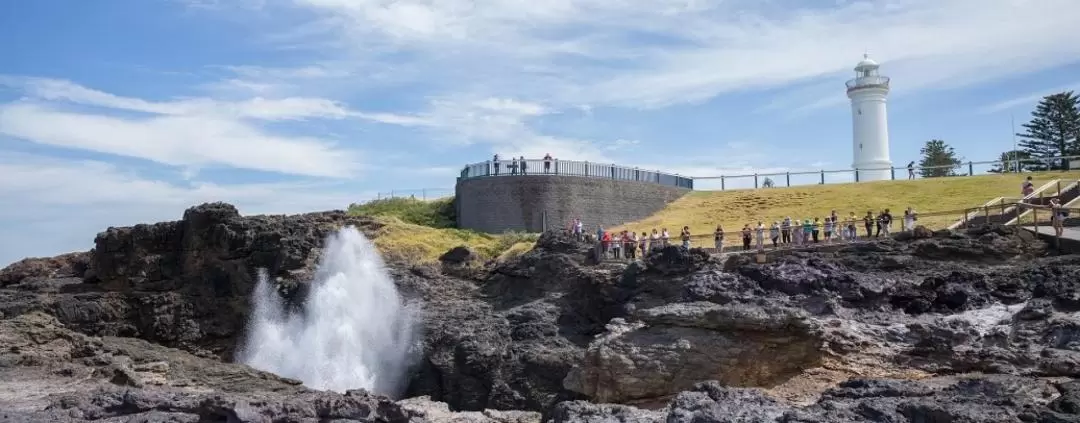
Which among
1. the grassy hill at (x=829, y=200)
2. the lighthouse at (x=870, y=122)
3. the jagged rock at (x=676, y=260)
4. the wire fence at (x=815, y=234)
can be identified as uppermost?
the lighthouse at (x=870, y=122)

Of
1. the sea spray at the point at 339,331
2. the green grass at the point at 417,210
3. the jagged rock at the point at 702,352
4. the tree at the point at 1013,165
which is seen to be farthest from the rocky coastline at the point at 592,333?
the tree at the point at 1013,165

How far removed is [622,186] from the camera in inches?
1591

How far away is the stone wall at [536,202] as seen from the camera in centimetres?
3791

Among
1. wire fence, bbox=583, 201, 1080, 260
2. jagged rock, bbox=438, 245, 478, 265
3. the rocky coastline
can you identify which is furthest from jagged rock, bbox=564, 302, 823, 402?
jagged rock, bbox=438, 245, 478, 265

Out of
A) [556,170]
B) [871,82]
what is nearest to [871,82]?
[871,82]

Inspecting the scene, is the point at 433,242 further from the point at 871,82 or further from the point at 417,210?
the point at 871,82

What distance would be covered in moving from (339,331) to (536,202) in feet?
45.0

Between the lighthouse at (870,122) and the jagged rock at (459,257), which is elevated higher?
the lighthouse at (870,122)

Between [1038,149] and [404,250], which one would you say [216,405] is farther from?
[1038,149]

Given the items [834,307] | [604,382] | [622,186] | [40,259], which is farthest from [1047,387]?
[40,259]

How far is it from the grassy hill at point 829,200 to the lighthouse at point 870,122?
8.38m

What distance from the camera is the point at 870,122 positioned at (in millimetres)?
50156

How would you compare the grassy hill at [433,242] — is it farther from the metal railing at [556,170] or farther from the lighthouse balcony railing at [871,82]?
the lighthouse balcony railing at [871,82]

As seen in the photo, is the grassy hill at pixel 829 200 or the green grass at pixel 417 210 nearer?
the grassy hill at pixel 829 200
